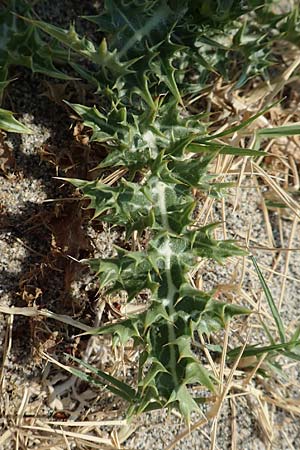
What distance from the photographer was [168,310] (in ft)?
5.88

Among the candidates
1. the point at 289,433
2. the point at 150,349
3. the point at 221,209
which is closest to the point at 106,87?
the point at 221,209

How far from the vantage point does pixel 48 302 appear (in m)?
2.05

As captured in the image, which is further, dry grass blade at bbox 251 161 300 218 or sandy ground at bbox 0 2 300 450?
dry grass blade at bbox 251 161 300 218

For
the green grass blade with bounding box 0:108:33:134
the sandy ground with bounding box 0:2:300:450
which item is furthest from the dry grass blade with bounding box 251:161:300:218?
the green grass blade with bounding box 0:108:33:134

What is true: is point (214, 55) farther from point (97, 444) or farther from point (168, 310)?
point (97, 444)

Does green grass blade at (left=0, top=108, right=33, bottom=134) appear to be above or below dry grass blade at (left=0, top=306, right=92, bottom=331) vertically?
above

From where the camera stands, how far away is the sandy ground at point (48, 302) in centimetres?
201

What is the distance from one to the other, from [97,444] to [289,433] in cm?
68

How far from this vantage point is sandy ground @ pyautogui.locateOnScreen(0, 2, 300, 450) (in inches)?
79.2

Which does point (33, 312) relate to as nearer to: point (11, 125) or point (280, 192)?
point (11, 125)

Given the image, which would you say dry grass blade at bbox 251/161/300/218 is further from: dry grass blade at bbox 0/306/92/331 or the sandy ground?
dry grass blade at bbox 0/306/92/331

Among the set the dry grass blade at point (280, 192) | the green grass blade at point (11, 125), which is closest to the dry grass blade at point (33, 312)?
the green grass blade at point (11, 125)

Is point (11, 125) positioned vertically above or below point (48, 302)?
above

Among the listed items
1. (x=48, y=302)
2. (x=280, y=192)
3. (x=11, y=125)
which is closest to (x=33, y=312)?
(x=48, y=302)
